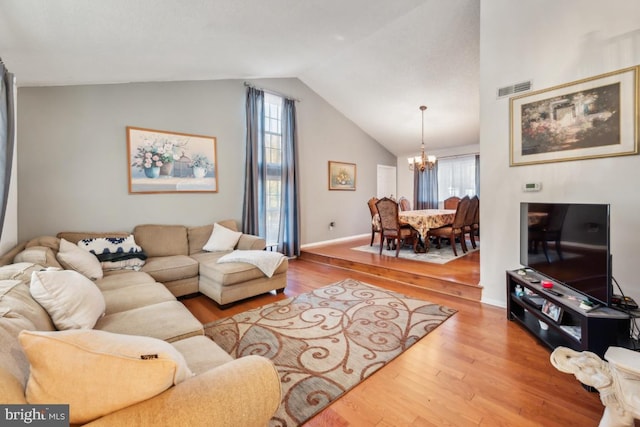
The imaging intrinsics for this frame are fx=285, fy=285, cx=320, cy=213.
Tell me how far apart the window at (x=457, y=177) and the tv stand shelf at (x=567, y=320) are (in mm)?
4785

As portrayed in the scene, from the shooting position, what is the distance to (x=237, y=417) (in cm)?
91

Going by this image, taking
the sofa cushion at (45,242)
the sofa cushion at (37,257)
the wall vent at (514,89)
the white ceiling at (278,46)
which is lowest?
the sofa cushion at (37,257)

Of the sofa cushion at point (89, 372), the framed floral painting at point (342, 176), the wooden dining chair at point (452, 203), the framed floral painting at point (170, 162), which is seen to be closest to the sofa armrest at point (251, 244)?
the framed floral painting at point (170, 162)

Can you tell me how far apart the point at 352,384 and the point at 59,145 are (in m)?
3.88

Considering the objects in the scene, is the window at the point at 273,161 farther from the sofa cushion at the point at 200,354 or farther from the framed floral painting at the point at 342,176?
the sofa cushion at the point at 200,354

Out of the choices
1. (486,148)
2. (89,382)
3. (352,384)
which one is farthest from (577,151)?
(89,382)

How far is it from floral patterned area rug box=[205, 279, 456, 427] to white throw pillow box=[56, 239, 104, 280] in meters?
1.18

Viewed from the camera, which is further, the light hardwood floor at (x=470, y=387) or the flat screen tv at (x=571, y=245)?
the flat screen tv at (x=571, y=245)

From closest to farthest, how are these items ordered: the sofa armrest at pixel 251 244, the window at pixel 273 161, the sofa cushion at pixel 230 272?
1. the sofa cushion at pixel 230 272
2. the sofa armrest at pixel 251 244
3. the window at pixel 273 161

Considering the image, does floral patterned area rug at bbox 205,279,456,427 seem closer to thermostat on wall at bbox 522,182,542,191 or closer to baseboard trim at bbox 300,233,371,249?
thermostat on wall at bbox 522,182,542,191

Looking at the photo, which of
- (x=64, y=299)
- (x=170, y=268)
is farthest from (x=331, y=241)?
(x=64, y=299)

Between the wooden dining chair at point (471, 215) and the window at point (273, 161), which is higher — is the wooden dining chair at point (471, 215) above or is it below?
below

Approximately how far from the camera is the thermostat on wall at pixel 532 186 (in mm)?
2631

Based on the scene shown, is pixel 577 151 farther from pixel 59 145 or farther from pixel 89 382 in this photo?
pixel 59 145
